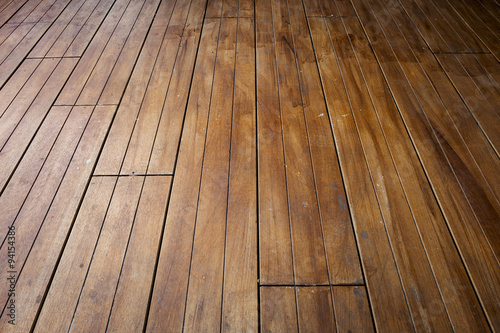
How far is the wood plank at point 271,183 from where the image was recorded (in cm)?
114

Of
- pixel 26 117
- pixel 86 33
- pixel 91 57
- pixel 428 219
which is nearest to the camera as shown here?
pixel 428 219

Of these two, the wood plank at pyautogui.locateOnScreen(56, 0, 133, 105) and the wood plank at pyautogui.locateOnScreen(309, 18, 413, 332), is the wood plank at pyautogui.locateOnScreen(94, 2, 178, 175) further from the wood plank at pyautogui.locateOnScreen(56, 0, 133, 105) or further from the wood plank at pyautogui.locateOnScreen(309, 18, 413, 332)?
the wood plank at pyautogui.locateOnScreen(309, 18, 413, 332)

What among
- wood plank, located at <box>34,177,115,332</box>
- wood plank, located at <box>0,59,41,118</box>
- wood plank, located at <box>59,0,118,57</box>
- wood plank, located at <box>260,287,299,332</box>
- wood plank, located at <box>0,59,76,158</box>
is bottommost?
wood plank, located at <box>260,287,299,332</box>

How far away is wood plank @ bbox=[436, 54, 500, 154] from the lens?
156 centimetres

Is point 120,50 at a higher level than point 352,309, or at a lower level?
higher

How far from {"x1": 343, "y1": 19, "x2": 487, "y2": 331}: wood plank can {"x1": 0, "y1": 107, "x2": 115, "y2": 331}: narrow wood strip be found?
1.23m

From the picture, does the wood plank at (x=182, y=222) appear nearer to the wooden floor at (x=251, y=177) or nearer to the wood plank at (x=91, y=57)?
the wooden floor at (x=251, y=177)

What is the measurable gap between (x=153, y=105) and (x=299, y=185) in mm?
840

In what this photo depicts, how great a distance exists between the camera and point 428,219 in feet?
4.09

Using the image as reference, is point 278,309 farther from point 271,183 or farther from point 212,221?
point 271,183

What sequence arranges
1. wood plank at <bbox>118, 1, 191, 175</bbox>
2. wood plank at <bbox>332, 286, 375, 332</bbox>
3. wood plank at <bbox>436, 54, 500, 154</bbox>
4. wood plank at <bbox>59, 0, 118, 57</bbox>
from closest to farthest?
1. wood plank at <bbox>332, 286, 375, 332</bbox>
2. wood plank at <bbox>118, 1, 191, 175</bbox>
3. wood plank at <bbox>436, 54, 500, 154</bbox>
4. wood plank at <bbox>59, 0, 118, 57</bbox>

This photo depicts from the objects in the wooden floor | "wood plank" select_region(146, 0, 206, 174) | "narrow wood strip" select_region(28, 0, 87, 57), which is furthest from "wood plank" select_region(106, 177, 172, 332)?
"narrow wood strip" select_region(28, 0, 87, 57)

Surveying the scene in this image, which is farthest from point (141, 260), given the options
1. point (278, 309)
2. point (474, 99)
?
point (474, 99)

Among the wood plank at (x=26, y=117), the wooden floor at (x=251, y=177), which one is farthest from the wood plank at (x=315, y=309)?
the wood plank at (x=26, y=117)
